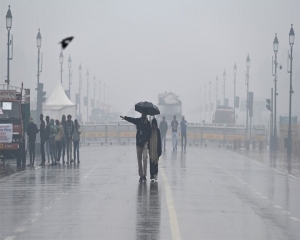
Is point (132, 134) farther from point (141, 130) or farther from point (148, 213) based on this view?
point (148, 213)

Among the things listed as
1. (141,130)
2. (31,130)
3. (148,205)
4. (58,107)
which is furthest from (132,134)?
(148,205)

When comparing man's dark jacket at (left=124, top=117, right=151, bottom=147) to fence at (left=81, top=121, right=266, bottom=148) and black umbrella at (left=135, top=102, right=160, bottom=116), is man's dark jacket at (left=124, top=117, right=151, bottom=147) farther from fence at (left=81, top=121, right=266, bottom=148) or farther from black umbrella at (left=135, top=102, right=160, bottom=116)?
fence at (left=81, top=121, right=266, bottom=148)

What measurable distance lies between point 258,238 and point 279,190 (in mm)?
9717

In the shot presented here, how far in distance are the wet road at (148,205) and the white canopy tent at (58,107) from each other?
29.2 m

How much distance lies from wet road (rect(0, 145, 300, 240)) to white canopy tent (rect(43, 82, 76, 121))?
29.2 metres

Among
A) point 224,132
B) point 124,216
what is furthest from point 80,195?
point 224,132

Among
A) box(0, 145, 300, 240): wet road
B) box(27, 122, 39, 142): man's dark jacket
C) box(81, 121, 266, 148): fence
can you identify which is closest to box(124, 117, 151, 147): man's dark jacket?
box(0, 145, 300, 240): wet road

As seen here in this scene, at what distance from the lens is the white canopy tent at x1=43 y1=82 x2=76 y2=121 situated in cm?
5888

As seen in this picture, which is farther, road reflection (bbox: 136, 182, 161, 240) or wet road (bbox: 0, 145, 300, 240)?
wet road (bbox: 0, 145, 300, 240)

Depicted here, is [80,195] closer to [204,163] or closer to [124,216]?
[124,216]

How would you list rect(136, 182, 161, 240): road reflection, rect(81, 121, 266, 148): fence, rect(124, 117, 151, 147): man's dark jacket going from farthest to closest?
rect(81, 121, 266, 148): fence → rect(124, 117, 151, 147): man's dark jacket → rect(136, 182, 161, 240): road reflection

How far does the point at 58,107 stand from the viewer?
62.1 m

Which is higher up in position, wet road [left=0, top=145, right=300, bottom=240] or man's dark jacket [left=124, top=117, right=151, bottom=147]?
man's dark jacket [left=124, top=117, right=151, bottom=147]

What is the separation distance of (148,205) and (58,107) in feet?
148
